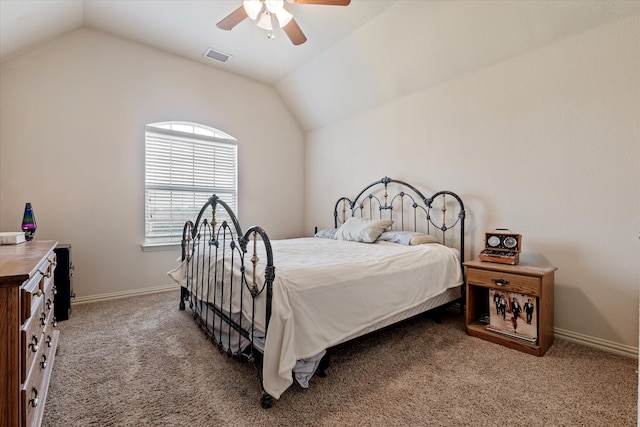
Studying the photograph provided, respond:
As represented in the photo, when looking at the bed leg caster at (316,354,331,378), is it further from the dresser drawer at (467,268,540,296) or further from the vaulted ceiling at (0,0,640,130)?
the vaulted ceiling at (0,0,640,130)

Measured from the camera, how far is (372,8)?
112 inches

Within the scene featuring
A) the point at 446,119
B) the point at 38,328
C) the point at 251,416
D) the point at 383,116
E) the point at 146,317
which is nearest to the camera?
the point at 38,328

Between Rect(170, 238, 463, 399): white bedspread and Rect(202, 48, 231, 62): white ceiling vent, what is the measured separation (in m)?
2.68

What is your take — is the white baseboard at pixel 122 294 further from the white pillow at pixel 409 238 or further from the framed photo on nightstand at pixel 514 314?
the framed photo on nightstand at pixel 514 314

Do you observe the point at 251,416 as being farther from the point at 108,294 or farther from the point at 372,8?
the point at 372,8

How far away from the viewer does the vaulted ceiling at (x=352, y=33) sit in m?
2.35

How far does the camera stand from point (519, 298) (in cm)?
219

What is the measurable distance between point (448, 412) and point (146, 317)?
102 inches

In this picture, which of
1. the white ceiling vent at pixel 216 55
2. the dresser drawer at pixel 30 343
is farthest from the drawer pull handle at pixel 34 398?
the white ceiling vent at pixel 216 55

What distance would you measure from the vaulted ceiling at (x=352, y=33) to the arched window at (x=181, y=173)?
3.24ft

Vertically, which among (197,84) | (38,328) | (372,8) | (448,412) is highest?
(372,8)

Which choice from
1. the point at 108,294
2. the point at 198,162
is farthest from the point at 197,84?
the point at 108,294

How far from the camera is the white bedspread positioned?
4.84ft

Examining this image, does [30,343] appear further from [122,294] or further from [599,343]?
[599,343]
